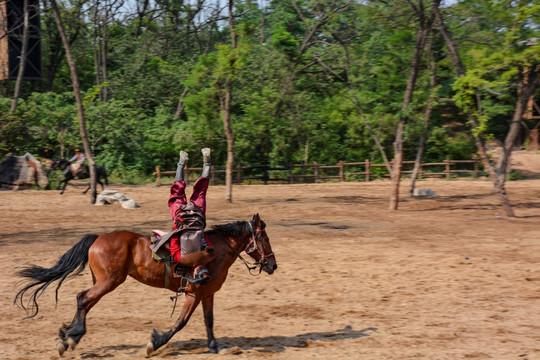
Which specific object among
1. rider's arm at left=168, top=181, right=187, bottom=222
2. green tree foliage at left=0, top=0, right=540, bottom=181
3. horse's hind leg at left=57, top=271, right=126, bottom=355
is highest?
green tree foliage at left=0, top=0, right=540, bottom=181

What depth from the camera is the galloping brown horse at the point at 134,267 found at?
705cm

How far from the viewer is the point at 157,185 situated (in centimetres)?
3203

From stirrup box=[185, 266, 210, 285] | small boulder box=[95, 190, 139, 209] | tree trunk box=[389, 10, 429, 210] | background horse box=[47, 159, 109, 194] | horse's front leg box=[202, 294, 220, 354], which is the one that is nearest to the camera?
stirrup box=[185, 266, 210, 285]

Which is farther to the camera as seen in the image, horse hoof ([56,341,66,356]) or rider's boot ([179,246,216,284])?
rider's boot ([179,246,216,284])

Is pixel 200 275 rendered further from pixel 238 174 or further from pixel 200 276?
pixel 238 174

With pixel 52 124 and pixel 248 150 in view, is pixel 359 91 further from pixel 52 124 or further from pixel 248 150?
pixel 52 124

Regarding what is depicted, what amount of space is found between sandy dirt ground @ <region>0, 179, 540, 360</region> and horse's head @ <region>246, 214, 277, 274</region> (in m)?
1.09

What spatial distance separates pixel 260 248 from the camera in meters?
7.56

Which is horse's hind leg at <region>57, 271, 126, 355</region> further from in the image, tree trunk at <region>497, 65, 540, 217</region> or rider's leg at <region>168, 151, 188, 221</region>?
tree trunk at <region>497, 65, 540, 217</region>

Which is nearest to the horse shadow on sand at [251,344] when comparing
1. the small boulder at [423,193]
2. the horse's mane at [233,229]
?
the horse's mane at [233,229]

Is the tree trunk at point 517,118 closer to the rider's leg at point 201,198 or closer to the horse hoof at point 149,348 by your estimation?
the rider's leg at point 201,198

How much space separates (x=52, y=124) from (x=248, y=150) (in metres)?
11.9

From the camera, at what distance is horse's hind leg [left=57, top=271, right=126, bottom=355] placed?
22.9 ft

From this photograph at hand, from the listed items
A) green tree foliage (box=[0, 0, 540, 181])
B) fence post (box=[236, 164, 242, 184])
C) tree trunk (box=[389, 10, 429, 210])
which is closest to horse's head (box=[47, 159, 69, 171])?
green tree foliage (box=[0, 0, 540, 181])
